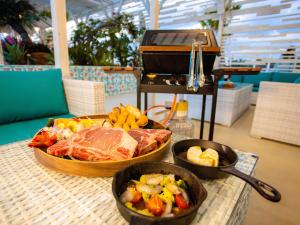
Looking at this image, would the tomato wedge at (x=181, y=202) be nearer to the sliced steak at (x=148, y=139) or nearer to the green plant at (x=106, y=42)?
the sliced steak at (x=148, y=139)

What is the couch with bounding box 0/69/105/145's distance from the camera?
1.06 metres

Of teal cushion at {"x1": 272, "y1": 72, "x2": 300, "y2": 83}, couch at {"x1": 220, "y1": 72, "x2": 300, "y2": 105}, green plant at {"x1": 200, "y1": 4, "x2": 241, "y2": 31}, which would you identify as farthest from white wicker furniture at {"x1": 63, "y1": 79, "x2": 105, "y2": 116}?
teal cushion at {"x1": 272, "y1": 72, "x2": 300, "y2": 83}

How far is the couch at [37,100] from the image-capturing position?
1059 mm

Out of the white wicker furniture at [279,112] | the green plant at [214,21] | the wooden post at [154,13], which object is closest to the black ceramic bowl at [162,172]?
the white wicker furniture at [279,112]

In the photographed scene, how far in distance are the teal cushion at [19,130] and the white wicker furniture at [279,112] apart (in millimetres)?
2177

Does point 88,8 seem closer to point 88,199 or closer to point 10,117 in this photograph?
point 10,117

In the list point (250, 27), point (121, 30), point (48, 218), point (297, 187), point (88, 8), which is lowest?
point (297, 187)

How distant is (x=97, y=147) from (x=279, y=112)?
84.1 inches

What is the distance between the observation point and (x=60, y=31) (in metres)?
1.47

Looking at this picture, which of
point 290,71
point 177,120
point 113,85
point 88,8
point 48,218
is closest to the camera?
point 48,218

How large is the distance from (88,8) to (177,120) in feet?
26.4

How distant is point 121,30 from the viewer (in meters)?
2.99

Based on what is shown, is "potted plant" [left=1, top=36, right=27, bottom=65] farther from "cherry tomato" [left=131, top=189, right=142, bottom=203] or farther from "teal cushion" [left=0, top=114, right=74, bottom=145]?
"cherry tomato" [left=131, top=189, right=142, bottom=203]

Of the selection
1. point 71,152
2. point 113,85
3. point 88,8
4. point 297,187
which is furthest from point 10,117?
point 88,8
